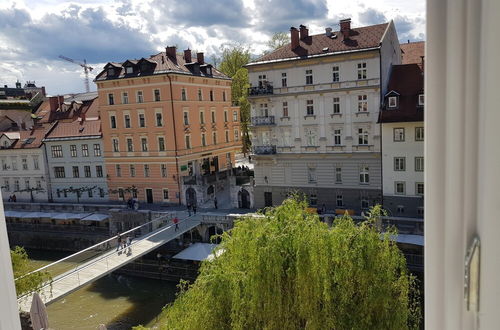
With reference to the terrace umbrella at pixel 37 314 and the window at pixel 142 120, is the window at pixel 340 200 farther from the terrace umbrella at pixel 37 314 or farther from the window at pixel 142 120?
the terrace umbrella at pixel 37 314

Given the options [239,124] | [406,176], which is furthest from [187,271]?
[239,124]

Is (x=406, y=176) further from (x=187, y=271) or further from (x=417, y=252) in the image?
(x=187, y=271)

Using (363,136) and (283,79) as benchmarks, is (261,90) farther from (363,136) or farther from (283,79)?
(363,136)

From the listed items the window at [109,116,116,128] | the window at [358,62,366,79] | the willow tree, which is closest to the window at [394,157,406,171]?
the window at [358,62,366,79]

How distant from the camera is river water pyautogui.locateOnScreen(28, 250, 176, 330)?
13.9m

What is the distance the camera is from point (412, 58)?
21.2 m

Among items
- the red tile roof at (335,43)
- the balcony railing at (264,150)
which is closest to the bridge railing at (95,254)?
the balcony railing at (264,150)

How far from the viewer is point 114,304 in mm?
15172

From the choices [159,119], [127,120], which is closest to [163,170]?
[159,119]

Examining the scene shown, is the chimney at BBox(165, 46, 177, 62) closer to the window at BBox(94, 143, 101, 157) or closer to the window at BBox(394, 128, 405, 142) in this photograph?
the window at BBox(94, 143, 101, 157)

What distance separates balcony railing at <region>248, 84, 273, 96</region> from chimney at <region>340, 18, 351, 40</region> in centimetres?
399

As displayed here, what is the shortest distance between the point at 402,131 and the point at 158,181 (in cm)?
1327

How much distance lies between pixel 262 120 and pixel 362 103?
469cm

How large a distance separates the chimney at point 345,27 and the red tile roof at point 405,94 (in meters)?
2.76
